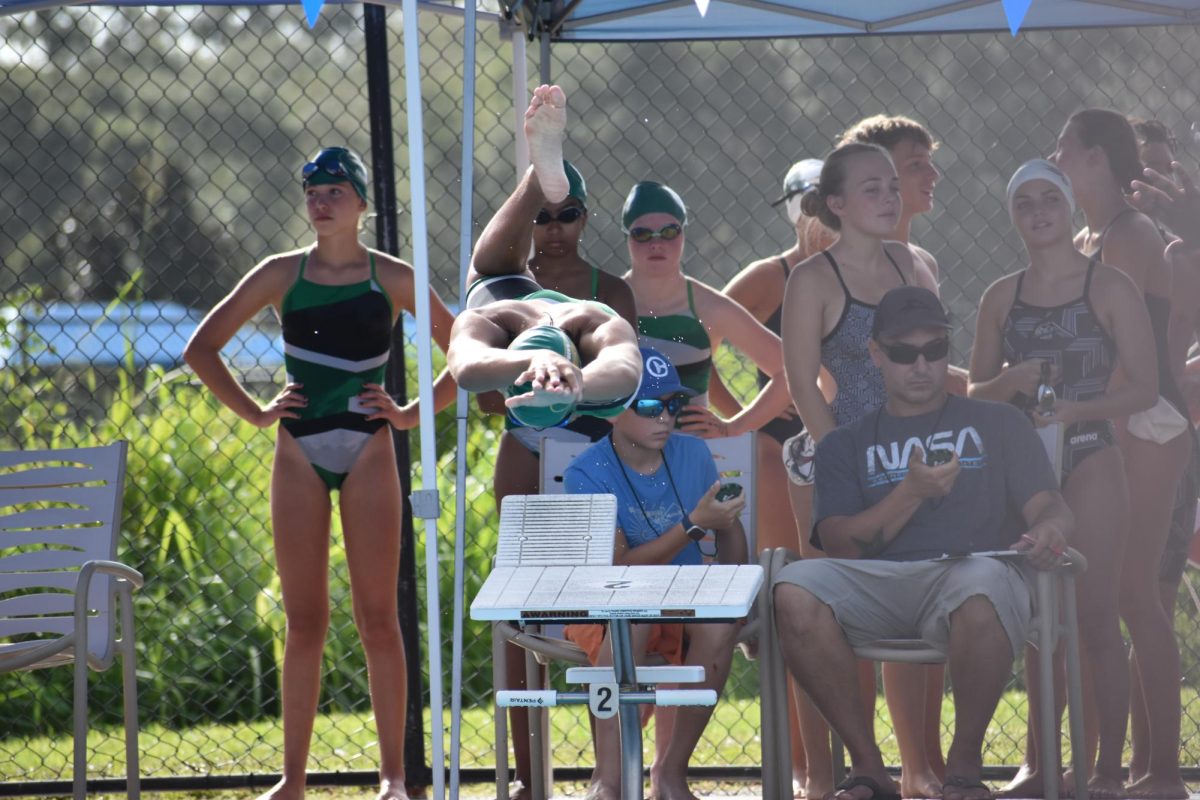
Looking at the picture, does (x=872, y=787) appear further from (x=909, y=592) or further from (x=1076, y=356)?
(x=1076, y=356)

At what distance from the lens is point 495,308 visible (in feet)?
11.7

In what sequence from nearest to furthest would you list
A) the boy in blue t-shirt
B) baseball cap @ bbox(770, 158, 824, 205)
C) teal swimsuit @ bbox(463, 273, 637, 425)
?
teal swimsuit @ bbox(463, 273, 637, 425)
the boy in blue t-shirt
baseball cap @ bbox(770, 158, 824, 205)

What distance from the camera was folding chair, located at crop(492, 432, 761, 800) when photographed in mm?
4129

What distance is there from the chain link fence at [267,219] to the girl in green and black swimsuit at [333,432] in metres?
0.93

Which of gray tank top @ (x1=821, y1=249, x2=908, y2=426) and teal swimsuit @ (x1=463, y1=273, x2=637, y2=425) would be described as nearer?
teal swimsuit @ (x1=463, y1=273, x2=637, y2=425)

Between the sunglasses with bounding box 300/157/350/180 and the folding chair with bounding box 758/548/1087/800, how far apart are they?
1750mm

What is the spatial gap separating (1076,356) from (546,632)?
5.75ft

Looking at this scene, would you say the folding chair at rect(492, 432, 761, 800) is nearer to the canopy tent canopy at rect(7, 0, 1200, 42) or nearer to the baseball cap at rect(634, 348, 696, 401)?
the baseball cap at rect(634, 348, 696, 401)

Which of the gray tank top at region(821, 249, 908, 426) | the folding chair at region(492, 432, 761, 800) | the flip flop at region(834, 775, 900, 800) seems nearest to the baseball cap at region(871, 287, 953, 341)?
the gray tank top at region(821, 249, 908, 426)

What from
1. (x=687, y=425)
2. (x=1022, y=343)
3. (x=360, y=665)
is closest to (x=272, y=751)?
(x=360, y=665)

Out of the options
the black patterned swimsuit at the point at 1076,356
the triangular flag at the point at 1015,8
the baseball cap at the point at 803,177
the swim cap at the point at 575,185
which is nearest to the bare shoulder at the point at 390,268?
the swim cap at the point at 575,185

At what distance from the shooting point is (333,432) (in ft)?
15.1

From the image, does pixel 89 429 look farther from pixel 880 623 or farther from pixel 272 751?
pixel 880 623

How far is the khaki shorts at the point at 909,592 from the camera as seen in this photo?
3879 millimetres
